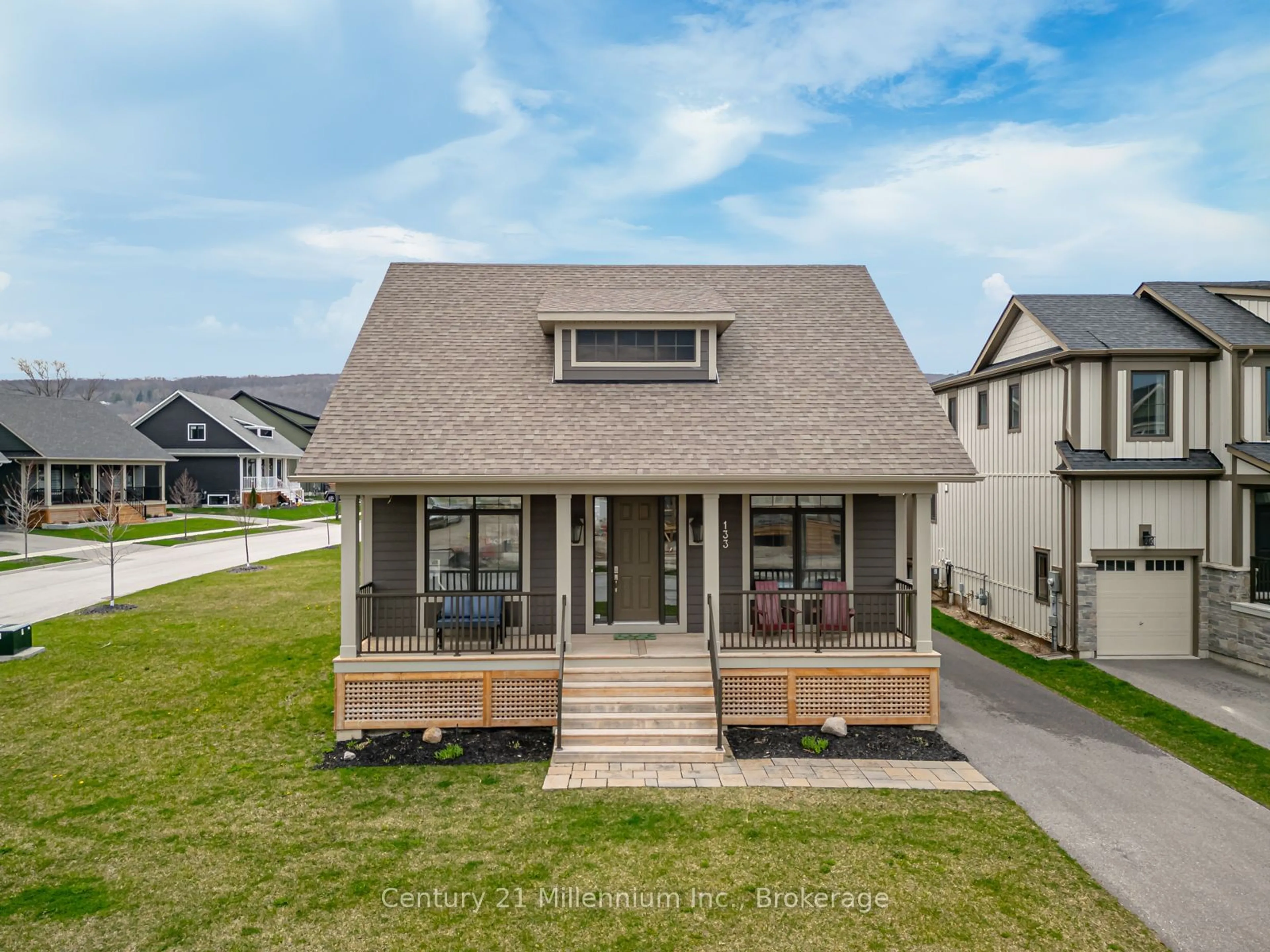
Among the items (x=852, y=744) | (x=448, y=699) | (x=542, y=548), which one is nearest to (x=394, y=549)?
(x=542, y=548)

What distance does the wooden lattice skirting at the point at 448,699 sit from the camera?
854 centimetres

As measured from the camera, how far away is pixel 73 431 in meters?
32.5

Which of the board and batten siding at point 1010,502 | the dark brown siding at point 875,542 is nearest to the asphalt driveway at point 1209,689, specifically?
the board and batten siding at point 1010,502

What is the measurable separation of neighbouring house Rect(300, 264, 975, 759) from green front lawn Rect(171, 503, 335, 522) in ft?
102

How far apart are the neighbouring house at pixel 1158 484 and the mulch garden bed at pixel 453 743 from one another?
10.7 m

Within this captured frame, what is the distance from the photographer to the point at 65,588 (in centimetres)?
1744

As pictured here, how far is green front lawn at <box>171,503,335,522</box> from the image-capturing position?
3775cm

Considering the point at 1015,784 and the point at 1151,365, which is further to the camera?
the point at 1151,365

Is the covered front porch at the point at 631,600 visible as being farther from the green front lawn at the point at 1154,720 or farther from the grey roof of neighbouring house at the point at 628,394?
the green front lawn at the point at 1154,720

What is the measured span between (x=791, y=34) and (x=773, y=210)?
13362 millimetres

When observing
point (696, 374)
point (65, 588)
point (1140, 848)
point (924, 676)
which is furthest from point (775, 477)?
point (65, 588)

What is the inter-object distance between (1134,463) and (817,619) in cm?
811

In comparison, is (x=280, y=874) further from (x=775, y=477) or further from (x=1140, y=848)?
(x=1140, y=848)

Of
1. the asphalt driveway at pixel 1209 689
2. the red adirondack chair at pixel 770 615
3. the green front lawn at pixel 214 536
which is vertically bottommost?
the asphalt driveway at pixel 1209 689
